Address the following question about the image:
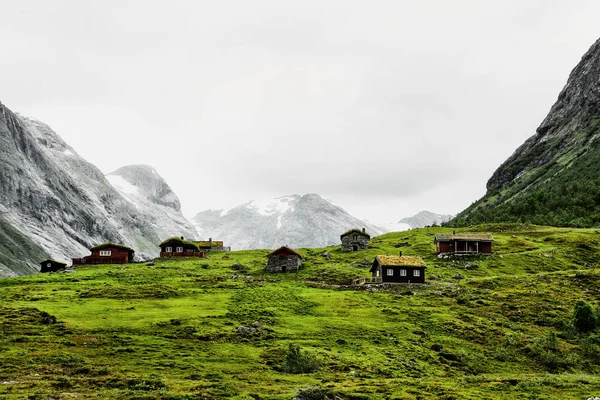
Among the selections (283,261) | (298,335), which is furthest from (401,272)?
(298,335)

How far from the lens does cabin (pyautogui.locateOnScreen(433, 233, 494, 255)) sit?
12275 centimetres

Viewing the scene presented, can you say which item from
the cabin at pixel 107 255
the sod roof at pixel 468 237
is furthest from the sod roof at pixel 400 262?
the cabin at pixel 107 255

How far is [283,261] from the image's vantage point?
370 ft

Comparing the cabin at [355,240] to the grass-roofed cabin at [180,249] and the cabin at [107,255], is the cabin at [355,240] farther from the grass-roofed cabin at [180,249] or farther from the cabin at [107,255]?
the cabin at [107,255]

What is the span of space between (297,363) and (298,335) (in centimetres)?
1259

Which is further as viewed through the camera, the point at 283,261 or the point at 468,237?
the point at 468,237

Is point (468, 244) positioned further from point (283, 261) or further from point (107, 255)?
point (107, 255)

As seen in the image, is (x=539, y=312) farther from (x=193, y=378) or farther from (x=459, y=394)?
(x=193, y=378)

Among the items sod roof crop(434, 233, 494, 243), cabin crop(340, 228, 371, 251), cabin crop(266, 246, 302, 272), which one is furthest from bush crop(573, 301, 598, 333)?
cabin crop(340, 228, 371, 251)

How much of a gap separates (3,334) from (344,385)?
123 ft

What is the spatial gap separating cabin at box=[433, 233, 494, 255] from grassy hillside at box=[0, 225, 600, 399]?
13847 millimetres

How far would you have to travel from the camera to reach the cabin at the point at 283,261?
11225cm

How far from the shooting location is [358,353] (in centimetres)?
5344

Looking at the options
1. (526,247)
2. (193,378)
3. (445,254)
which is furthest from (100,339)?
(526,247)
